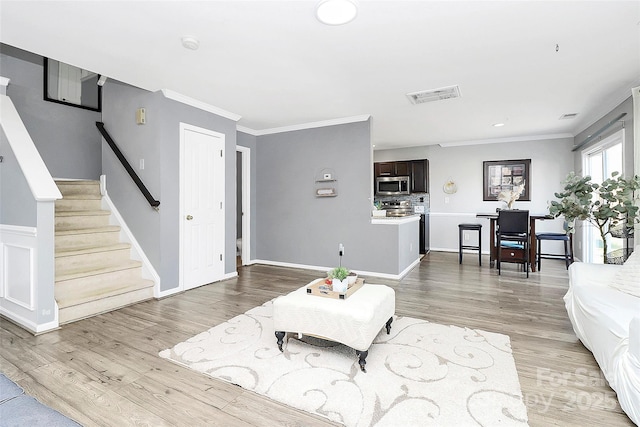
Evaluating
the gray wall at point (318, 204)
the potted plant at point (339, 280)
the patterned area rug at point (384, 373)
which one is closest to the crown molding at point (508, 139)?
the gray wall at point (318, 204)

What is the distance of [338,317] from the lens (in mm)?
2090

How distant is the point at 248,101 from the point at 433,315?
3296mm

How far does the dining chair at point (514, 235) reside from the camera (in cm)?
472

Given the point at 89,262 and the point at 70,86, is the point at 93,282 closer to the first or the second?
the point at 89,262

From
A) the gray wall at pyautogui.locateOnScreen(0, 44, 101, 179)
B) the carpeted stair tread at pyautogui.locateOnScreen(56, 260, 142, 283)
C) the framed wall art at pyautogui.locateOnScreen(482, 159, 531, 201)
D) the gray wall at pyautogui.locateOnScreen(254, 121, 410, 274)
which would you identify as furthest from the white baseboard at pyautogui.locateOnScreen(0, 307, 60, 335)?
the framed wall art at pyautogui.locateOnScreen(482, 159, 531, 201)

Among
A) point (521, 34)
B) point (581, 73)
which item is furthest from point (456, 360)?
point (581, 73)

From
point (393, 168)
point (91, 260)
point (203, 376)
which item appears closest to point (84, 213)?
point (91, 260)

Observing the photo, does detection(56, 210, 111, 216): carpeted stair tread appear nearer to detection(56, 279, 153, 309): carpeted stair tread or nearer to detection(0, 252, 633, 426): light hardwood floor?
detection(56, 279, 153, 309): carpeted stair tread

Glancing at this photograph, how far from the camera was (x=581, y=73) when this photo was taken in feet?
10.3

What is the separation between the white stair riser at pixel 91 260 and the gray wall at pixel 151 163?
0.27m

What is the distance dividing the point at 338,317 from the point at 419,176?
5587 mm

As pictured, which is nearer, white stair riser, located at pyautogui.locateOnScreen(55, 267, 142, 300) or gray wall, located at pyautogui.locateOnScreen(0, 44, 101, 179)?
white stair riser, located at pyautogui.locateOnScreen(55, 267, 142, 300)

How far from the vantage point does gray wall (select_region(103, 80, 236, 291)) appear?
11.8 feet

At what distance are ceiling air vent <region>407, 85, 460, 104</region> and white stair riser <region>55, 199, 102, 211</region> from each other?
13.9ft
